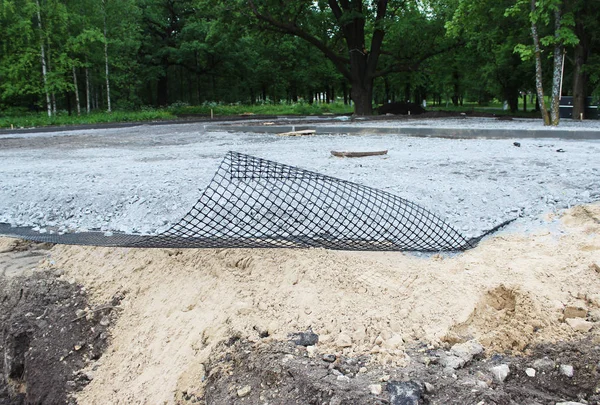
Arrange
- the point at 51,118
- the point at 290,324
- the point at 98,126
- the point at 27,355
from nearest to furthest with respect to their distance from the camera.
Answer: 1. the point at 290,324
2. the point at 27,355
3. the point at 98,126
4. the point at 51,118

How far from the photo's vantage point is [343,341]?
2818mm

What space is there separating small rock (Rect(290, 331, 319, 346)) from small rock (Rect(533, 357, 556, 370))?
1210mm

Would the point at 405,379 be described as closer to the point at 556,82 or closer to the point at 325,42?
the point at 556,82

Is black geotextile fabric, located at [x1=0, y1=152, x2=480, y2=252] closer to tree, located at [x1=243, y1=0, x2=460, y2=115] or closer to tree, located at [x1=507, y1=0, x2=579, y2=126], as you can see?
tree, located at [x1=507, y1=0, x2=579, y2=126]

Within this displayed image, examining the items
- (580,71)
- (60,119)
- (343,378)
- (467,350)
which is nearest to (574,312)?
(467,350)

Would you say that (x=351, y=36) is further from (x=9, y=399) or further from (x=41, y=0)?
(x=9, y=399)

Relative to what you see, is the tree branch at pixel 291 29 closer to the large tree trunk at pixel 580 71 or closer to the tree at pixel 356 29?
the tree at pixel 356 29

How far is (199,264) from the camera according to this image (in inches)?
155

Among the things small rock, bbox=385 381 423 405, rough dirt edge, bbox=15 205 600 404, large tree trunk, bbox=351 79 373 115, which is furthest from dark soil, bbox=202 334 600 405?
large tree trunk, bbox=351 79 373 115

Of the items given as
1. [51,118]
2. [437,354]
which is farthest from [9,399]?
[51,118]

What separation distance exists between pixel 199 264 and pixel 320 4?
21.6m

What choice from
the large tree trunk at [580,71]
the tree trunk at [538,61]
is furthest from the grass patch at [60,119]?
the large tree trunk at [580,71]

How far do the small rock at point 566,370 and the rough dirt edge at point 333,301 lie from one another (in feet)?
0.82

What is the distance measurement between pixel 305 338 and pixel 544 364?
133cm
